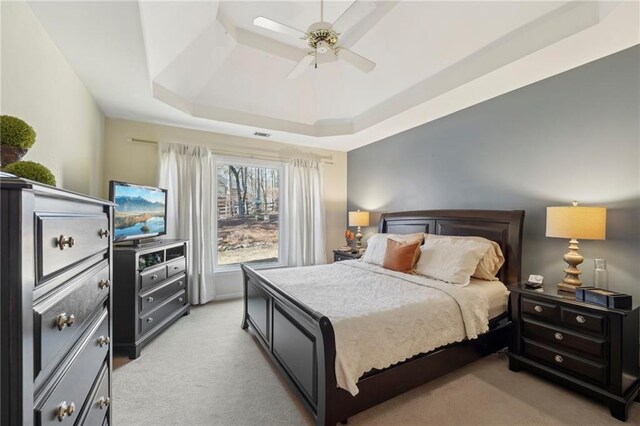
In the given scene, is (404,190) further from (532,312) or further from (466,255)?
(532,312)

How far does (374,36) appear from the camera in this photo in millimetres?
2889

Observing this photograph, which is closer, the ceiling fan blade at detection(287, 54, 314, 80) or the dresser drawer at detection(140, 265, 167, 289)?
the ceiling fan blade at detection(287, 54, 314, 80)

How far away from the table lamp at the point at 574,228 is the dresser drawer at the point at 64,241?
3.00 meters

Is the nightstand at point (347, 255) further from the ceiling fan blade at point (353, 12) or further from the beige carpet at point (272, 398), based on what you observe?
the ceiling fan blade at point (353, 12)

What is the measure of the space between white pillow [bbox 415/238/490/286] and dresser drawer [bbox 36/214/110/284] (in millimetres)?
2595

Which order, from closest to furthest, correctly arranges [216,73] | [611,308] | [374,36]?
1. [611,308]
2. [374,36]
3. [216,73]

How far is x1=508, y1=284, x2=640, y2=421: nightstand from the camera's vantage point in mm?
1880

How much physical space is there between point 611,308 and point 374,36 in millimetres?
3032

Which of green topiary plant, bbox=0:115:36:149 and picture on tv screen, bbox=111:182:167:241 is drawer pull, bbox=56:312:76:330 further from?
picture on tv screen, bbox=111:182:167:241

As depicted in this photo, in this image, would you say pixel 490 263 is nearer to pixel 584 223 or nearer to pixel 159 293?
pixel 584 223

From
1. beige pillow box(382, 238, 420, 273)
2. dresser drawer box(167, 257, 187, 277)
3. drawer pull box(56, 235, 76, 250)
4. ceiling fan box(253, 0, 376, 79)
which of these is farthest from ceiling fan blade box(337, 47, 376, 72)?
dresser drawer box(167, 257, 187, 277)

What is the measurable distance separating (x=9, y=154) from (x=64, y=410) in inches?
40.6

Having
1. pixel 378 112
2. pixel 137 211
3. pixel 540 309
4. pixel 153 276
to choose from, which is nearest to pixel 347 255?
pixel 378 112

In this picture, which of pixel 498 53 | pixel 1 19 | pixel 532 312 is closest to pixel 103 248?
pixel 1 19
